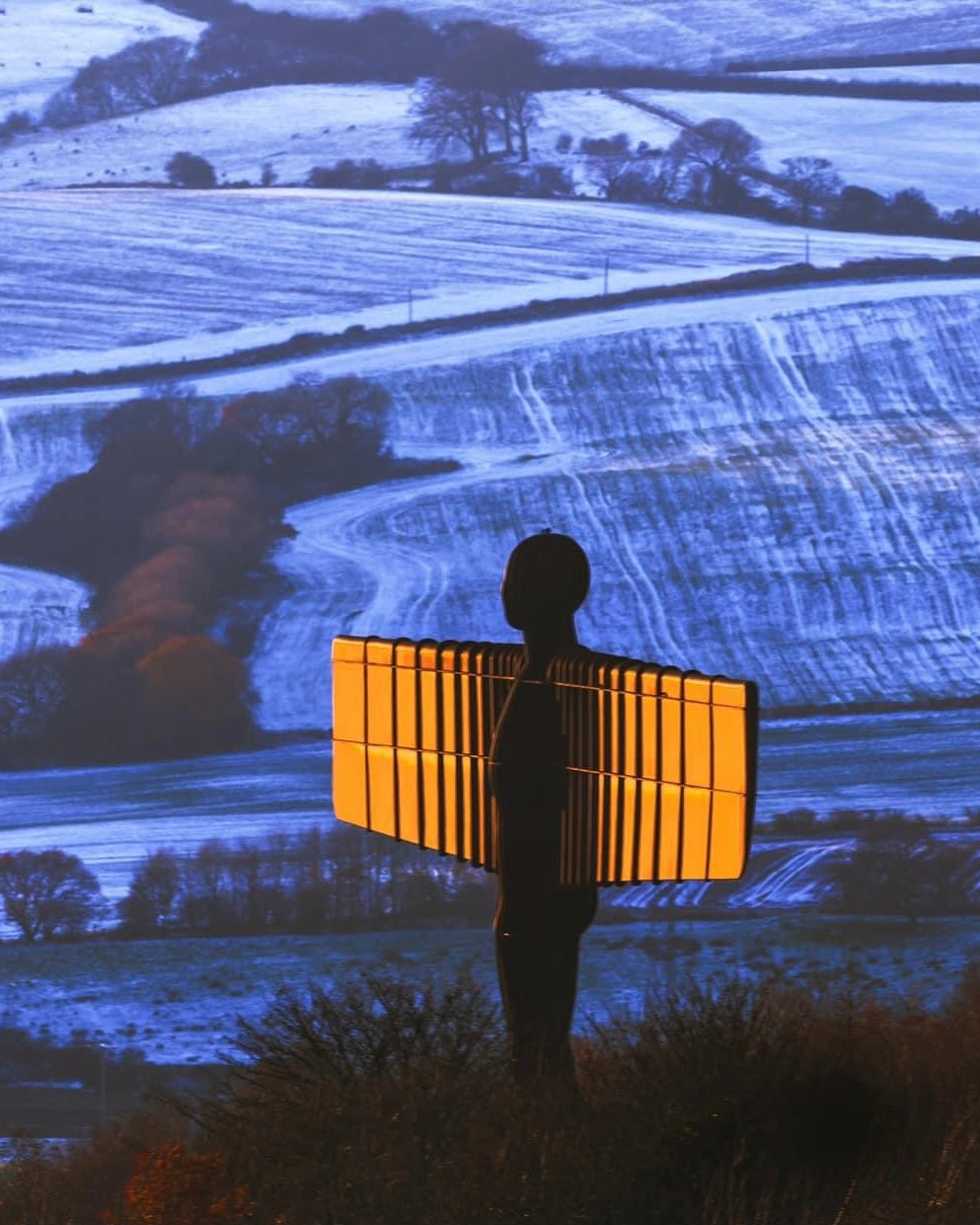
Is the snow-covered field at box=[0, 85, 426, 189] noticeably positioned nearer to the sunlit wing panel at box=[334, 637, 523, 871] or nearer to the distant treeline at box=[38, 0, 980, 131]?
the distant treeline at box=[38, 0, 980, 131]

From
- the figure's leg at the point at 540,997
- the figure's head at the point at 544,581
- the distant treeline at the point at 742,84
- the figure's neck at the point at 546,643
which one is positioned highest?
the distant treeline at the point at 742,84

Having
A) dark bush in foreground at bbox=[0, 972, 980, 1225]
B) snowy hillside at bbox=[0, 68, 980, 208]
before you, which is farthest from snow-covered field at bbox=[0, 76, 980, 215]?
dark bush in foreground at bbox=[0, 972, 980, 1225]

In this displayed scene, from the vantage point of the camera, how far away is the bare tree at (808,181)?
2056cm

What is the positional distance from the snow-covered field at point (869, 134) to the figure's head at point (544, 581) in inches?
660

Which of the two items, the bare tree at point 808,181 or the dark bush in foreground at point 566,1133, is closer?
the dark bush in foreground at point 566,1133

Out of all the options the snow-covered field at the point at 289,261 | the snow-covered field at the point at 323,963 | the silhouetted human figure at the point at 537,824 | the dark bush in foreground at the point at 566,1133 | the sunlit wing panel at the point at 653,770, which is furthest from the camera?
the snow-covered field at the point at 289,261

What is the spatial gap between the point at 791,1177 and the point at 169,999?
12.3 m

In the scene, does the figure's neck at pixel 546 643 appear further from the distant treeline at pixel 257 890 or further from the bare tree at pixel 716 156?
the bare tree at pixel 716 156

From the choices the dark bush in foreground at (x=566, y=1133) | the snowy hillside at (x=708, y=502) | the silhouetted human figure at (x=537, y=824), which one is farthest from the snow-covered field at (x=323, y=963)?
the silhouetted human figure at (x=537, y=824)

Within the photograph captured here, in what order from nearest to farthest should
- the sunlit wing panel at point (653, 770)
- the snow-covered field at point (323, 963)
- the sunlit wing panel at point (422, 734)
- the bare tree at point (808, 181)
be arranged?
the sunlit wing panel at point (653, 770) < the sunlit wing panel at point (422, 734) < the snow-covered field at point (323, 963) < the bare tree at point (808, 181)

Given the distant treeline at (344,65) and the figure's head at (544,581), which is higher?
the distant treeline at (344,65)

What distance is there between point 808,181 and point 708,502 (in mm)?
3837

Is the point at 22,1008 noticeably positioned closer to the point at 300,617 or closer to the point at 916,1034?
the point at 300,617

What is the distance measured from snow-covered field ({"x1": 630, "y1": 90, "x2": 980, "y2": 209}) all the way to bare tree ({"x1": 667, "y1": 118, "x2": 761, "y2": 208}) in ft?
0.41
